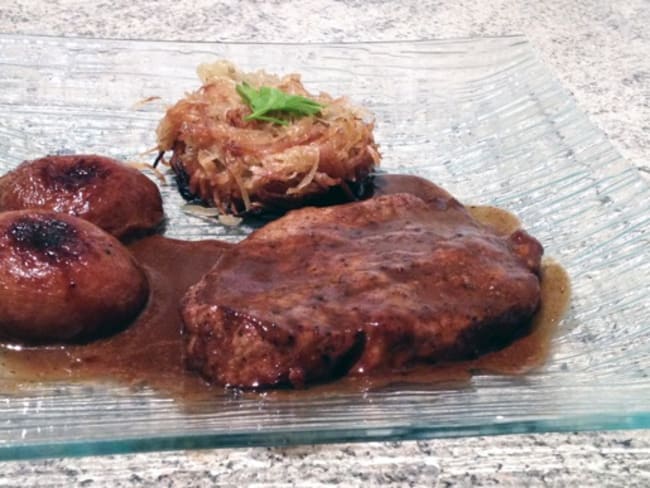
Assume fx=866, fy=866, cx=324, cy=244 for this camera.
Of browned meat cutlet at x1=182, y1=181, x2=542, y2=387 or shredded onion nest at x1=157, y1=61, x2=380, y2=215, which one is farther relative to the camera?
shredded onion nest at x1=157, y1=61, x2=380, y2=215

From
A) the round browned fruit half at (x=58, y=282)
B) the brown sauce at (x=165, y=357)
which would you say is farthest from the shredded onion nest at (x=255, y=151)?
the round browned fruit half at (x=58, y=282)

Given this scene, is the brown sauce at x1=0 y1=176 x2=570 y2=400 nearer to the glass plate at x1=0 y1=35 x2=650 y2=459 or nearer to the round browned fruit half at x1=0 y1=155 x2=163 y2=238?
the glass plate at x1=0 y1=35 x2=650 y2=459

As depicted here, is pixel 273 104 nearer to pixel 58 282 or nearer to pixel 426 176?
pixel 426 176

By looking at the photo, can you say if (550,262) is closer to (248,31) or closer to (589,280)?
(589,280)

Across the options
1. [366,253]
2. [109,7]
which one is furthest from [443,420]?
[109,7]

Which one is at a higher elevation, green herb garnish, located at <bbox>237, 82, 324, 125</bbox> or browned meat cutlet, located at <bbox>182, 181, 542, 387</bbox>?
green herb garnish, located at <bbox>237, 82, 324, 125</bbox>

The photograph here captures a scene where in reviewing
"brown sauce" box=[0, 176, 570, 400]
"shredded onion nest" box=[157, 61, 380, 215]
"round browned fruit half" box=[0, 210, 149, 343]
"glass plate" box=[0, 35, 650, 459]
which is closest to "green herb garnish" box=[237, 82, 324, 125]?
"shredded onion nest" box=[157, 61, 380, 215]

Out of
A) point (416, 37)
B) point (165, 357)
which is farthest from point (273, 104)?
point (416, 37)
